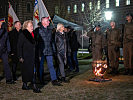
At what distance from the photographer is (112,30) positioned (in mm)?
13570

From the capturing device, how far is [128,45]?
1338 centimetres

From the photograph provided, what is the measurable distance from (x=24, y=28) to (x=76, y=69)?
5871mm

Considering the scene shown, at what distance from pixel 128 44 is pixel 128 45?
4cm

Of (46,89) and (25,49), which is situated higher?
(25,49)

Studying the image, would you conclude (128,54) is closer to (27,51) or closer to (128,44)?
(128,44)

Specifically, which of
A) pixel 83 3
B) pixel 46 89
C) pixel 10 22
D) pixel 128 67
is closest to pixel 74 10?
pixel 83 3

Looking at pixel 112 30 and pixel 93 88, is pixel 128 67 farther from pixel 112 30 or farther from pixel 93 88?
pixel 93 88

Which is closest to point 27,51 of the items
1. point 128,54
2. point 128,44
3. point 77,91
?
point 77,91

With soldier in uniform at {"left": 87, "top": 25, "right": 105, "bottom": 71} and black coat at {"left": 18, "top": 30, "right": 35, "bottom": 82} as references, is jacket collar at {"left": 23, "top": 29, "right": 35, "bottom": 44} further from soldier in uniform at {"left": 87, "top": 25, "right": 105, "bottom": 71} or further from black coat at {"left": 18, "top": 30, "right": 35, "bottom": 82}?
soldier in uniform at {"left": 87, "top": 25, "right": 105, "bottom": 71}

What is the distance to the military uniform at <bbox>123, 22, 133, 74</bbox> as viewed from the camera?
13.2 m

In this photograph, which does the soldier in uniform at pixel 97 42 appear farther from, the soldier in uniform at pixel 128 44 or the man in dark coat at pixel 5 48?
the man in dark coat at pixel 5 48

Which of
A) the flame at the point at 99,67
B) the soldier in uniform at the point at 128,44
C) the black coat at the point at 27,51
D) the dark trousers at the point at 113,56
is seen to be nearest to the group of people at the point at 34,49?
the black coat at the point at 27,51

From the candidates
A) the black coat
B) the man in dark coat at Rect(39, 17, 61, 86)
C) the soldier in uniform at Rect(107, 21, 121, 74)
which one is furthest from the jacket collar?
the soldier in uniform at Rect(107, 21, 121, 74)

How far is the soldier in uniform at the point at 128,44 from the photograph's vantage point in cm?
1316
